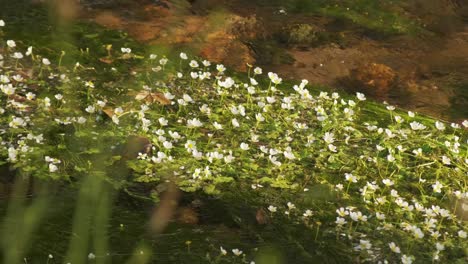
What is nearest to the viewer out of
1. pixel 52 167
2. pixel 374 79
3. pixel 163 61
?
pixel 52 167

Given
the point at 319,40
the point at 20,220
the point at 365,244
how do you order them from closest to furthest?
the point at 20,220 → the point at 365,244 → the point at 319,40

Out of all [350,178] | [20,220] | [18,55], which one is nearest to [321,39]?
[350,178]

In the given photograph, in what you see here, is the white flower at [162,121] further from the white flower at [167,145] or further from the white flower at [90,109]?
the white flower at [90,109]

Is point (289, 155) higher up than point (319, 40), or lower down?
higher up

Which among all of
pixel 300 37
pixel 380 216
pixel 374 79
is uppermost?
pixel 380 216

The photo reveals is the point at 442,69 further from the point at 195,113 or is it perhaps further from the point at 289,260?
the point at 289,260

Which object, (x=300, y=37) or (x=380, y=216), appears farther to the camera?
(x=300, y=37)

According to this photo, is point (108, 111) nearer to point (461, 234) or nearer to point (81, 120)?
point (81, 120)

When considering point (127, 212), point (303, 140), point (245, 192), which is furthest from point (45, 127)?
point (303, 140)

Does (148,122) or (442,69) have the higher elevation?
(148,122)

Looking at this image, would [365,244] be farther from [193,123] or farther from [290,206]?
[193,123]

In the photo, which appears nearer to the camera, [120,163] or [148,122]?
[120,163]
